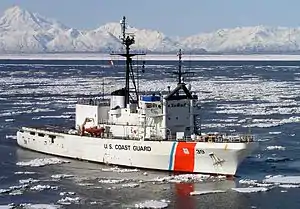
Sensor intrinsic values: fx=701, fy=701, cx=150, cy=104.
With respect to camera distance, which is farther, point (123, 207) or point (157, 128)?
point (157, 128)

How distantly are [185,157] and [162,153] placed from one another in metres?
1.23

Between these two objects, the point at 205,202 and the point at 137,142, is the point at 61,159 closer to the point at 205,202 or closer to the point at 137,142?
the point at 137,142

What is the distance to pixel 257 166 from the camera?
118 feet

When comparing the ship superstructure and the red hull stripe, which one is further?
the red hull stripe

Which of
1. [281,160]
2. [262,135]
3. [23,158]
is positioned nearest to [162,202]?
[281,160]

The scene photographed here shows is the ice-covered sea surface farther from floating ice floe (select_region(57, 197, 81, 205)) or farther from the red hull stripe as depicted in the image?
the red hull stripe

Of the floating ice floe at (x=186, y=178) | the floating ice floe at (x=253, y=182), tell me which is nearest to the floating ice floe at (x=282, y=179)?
the floating ice floe at (x=253, y=182)

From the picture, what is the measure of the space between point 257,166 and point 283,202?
7666 mm

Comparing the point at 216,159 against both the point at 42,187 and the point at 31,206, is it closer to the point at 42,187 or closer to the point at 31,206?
the point at 42,187

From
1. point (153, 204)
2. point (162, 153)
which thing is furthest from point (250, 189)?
point (162, 153)

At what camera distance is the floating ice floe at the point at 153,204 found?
27734mm

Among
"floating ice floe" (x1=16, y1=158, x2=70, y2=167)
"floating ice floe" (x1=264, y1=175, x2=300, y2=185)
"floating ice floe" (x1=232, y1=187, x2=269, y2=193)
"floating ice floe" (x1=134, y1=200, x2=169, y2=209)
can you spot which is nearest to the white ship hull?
"floating ice floe" (x1=16, y1=158, x2=70, y2=167)

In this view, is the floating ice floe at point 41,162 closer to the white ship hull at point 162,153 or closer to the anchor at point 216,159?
the white ship hull at point 162,153

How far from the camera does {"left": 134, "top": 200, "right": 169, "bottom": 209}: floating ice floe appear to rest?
91.0ft
